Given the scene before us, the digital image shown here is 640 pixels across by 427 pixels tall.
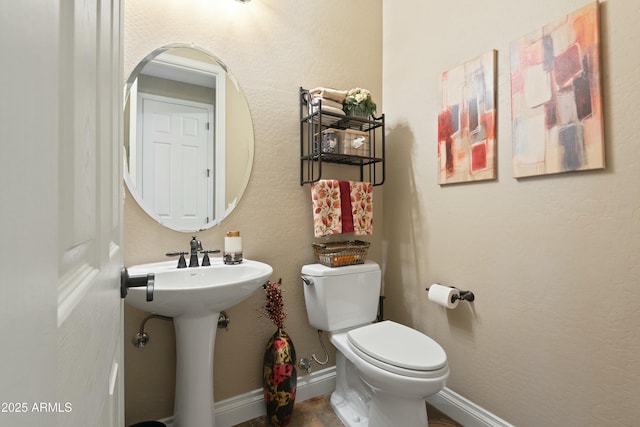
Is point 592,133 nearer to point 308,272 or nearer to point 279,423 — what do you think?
point 308,272

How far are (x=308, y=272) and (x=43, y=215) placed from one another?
1.48 m

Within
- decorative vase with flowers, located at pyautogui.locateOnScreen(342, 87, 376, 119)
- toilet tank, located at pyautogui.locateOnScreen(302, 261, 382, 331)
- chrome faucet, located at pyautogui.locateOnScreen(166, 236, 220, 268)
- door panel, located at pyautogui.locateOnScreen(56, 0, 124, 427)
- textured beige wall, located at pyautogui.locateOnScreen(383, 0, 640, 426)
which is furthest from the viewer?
decorative vase with flowers, located at pyautogui.locateOnScreen(342, 87, 376, 119)

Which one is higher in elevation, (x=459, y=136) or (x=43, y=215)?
(x=459, y=136)

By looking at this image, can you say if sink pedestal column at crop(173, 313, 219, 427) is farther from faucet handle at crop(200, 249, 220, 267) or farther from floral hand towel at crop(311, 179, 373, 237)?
floral hand towel at crop(311, 179, 373, 237)

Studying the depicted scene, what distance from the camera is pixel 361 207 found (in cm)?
180

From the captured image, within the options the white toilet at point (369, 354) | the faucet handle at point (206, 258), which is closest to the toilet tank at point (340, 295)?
the white toilet at point (369, 354)

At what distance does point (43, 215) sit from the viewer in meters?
0.18

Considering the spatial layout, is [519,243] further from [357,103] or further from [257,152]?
[257,152]

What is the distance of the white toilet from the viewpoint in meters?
1.17

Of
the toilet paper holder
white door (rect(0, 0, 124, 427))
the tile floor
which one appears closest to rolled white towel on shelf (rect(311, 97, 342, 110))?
the toilet paper holder

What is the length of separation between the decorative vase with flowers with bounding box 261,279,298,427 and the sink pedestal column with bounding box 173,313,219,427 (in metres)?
0.31

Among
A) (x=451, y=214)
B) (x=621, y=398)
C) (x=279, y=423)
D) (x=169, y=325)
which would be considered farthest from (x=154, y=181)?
(x=621, y=398)

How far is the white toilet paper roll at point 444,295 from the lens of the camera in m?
1.50

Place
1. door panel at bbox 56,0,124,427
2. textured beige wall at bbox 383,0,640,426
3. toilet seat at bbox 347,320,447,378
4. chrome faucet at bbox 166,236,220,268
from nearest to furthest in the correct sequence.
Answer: door panel at bbox 56,0,124,427
textured beige wall at bbox 383,0,640,426
toilet seat at bbox 347,320,447,378
chrome faucet at bbox 166,236,220,268
